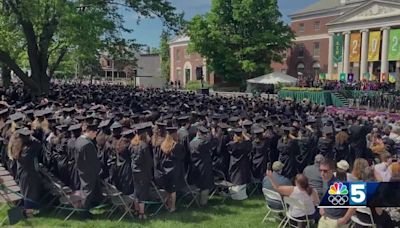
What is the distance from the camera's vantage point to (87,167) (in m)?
6.95

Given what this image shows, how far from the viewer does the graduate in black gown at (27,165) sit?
22.8 feet

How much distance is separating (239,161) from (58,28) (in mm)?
14523

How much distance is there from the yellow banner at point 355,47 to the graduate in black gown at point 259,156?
4211 centimetres

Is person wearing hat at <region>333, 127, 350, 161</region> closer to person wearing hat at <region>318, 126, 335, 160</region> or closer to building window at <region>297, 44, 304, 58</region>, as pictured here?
person wearing hat at <region>318, 126, 335, 160</region>

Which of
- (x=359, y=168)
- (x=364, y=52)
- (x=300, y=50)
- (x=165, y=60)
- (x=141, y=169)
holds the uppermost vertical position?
(x=300, y=50)

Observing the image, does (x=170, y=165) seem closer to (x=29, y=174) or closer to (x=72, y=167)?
(x=72, y=167)

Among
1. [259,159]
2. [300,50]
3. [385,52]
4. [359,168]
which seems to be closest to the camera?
[359,168]

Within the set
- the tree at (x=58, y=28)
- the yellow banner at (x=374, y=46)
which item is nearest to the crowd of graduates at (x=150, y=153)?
the tree at (x=58, y=28)

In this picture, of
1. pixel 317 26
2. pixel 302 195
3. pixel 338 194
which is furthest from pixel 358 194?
pixel 317 26

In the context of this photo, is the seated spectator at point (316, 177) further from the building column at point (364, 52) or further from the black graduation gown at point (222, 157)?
the building column at point (364, 52)

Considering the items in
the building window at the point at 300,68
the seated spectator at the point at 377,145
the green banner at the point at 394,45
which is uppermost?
the green banner at the point at 394,45

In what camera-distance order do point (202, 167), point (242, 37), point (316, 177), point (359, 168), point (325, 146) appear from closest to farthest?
point (359, 168), point (316, 177), point (202, 167), point (325, 146), point (242, 37)

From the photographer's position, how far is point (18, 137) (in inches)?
275

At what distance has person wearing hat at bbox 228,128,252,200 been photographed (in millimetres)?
8547
